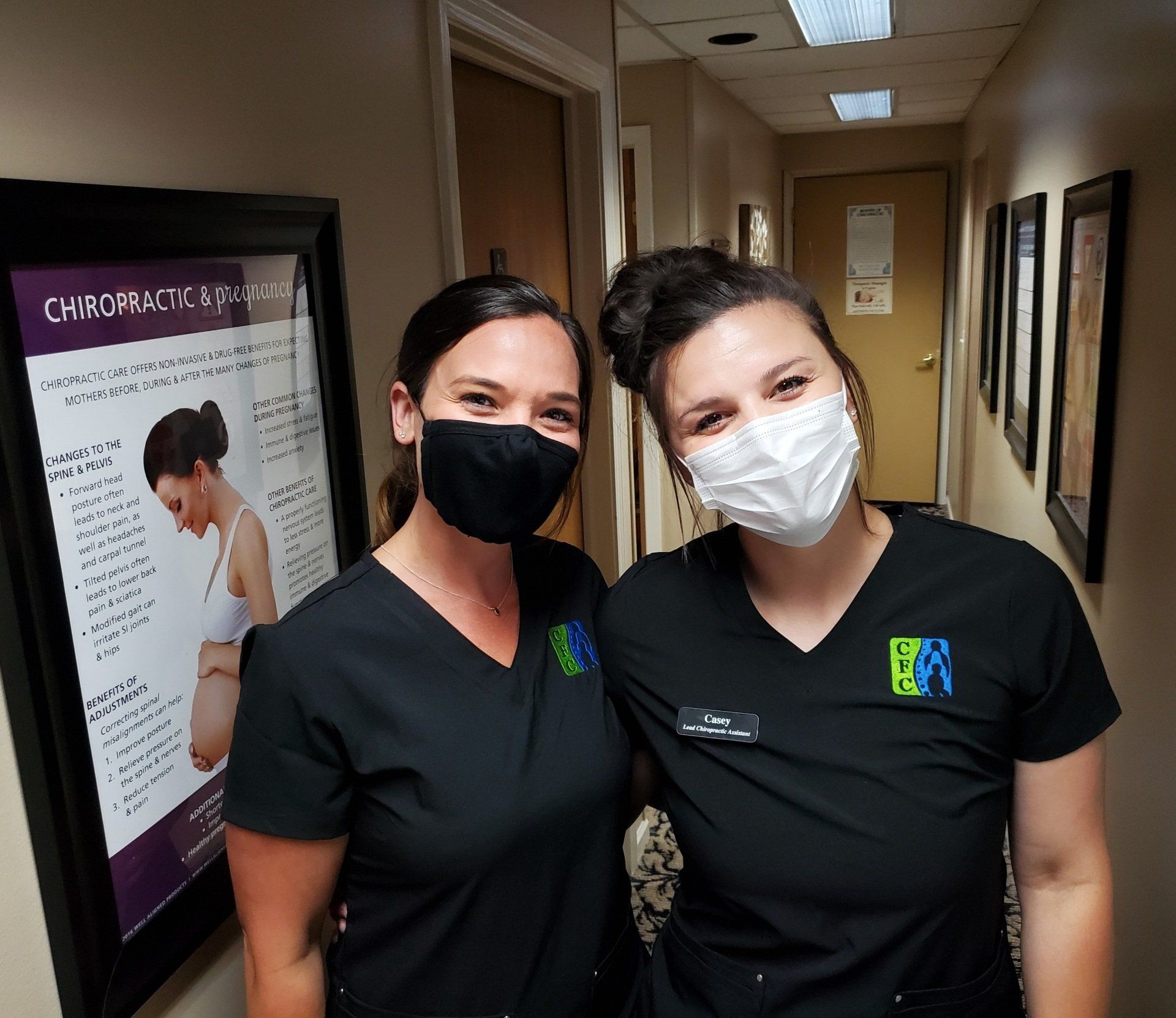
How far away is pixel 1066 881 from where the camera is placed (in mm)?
1052

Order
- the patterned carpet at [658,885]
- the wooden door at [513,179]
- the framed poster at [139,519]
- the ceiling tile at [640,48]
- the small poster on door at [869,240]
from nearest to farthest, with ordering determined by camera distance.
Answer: the framed poster at [139,519] → the wooden door at [513,179] → the patterned carpet at [658,885] → the ceiling tile at [640,48] → the small poster on door at [869,240]

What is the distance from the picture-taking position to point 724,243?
4.17 feet

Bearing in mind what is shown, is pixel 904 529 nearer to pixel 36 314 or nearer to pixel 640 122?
pixel 36 314

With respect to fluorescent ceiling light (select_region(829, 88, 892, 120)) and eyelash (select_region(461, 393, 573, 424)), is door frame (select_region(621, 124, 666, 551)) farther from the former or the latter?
eyelash (select_region(461, 393, 573, 424))

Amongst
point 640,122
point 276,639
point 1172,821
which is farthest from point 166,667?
point 640,122

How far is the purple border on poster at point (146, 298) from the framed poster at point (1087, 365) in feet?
5.10

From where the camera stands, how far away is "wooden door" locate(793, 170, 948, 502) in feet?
21.2

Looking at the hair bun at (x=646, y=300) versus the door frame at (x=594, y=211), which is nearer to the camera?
the hair bun at (x=646, y=300)

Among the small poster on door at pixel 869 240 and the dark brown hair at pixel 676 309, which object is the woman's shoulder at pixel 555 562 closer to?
the dark brown hair at pixel 676 309

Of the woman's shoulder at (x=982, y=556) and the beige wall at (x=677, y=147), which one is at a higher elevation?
the beige wall at (x=677, y=147)

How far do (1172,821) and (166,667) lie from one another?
4.98 ft

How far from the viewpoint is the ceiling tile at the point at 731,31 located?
309 centimetres

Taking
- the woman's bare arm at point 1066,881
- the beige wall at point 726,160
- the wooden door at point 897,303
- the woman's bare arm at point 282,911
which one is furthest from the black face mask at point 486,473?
the wooden door at point 897,303

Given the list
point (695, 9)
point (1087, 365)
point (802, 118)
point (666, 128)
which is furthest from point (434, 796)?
point (802, 118)
